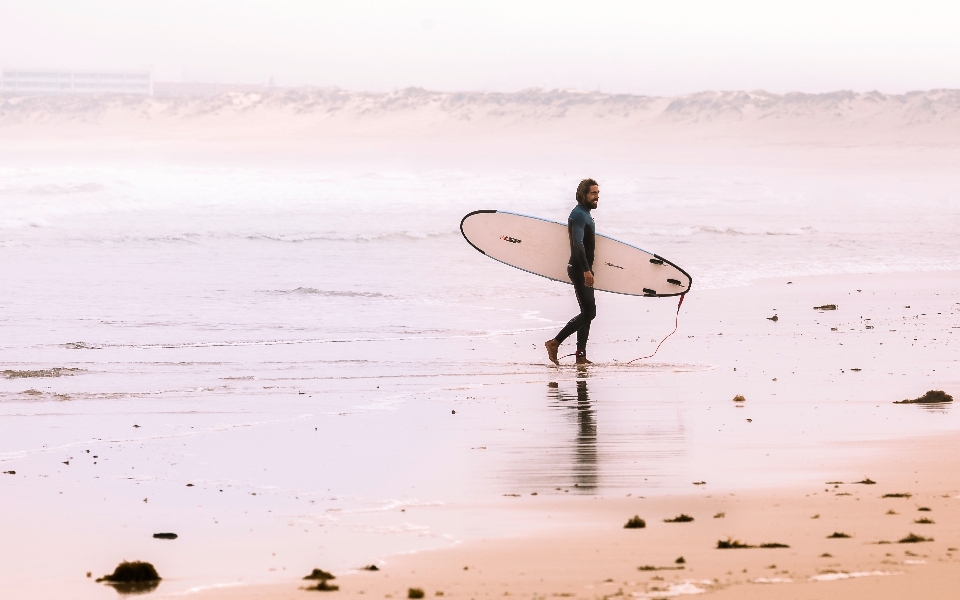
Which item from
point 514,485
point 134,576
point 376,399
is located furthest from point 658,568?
point 376,399

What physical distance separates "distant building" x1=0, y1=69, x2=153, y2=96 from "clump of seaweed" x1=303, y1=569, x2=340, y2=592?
18516 centimetres

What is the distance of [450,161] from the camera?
8988 cm

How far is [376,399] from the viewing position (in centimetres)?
805

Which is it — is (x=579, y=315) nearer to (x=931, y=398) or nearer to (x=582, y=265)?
(x=582, y=265)

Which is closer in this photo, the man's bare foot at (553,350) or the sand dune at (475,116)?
the man's bare foot at (553,350)

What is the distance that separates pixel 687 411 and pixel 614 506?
2639 mm

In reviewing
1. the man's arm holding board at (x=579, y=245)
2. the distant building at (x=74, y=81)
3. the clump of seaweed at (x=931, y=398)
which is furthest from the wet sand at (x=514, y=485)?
the distant building at (x=74, y=81)

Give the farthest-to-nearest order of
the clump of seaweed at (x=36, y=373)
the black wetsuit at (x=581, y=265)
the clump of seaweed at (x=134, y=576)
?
1. the black wetsuit at (x=581, y=265)
2. the clump of seaweed at (x=36, y=373)
3. the clump of seaweed at (x=134, y=576)

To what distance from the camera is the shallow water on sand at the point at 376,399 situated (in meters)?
4.76

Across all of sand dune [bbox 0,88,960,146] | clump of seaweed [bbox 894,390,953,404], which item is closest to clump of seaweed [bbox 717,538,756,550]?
clump of seaweed [bbox 894,390,953,404]

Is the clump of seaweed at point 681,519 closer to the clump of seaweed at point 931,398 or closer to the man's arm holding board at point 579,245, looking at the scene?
the clump of seaweed at point 931,398

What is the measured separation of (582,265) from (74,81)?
187427 mm

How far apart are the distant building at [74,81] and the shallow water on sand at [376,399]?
549 ft

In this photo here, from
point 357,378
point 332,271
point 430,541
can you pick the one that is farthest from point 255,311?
point 430,541
